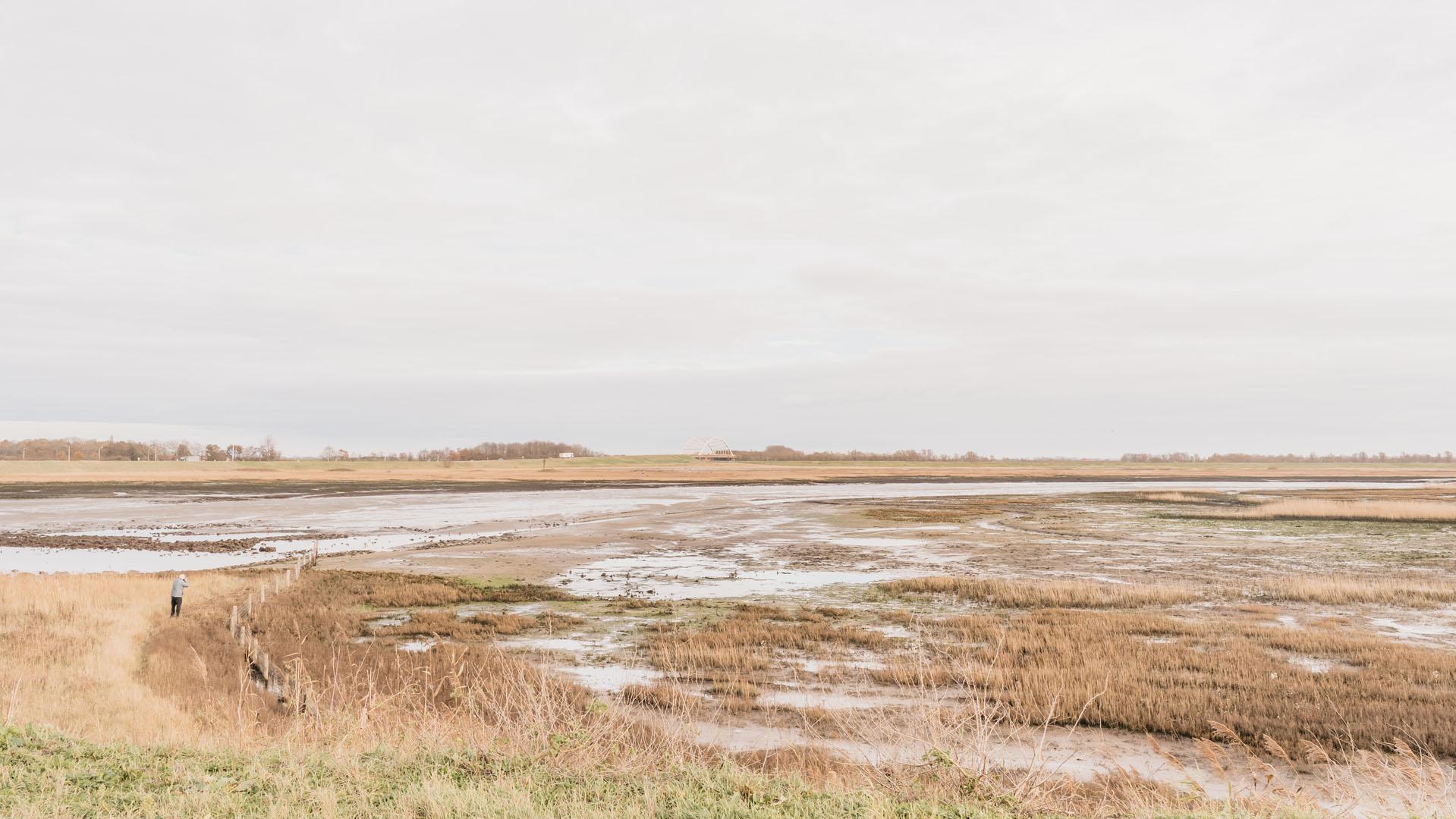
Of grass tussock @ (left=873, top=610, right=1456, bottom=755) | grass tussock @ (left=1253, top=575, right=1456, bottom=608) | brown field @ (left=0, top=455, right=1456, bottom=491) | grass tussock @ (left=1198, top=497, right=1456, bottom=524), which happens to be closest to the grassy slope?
grass tussock @ (left=873, top=610, right=1456, bottom=755)

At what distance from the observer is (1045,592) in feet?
88.9

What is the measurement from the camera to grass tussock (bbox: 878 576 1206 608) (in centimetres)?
2573

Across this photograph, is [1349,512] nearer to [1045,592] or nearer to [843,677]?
[1045,592]

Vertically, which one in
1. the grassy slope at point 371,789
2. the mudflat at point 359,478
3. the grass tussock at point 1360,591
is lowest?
the mudflat at point 359,478

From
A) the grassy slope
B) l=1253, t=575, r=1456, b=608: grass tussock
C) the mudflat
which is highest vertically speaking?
the grassy slope

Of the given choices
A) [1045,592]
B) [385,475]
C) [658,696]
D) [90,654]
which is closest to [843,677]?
[658,696]

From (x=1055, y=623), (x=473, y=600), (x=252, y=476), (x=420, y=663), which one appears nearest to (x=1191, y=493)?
(x=1055, y=623)

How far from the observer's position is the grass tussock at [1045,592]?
1013 inches

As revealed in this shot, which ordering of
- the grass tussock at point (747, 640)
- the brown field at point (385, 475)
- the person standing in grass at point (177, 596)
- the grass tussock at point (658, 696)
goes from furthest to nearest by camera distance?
the brown field at point (385, 475), the person standing in grass at point (177, 596), the grass tussock at point (747, 640), the grass tussock at point (658, 696)

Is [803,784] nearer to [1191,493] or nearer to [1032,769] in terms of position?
[1032,769]

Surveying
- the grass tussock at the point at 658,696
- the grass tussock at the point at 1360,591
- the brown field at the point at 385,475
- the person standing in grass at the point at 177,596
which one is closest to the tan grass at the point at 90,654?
the person standing in grass at the point at 177,596

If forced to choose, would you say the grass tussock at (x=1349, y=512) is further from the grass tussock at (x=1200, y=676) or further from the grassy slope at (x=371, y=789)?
the grassy slope at (x=371, y=789)

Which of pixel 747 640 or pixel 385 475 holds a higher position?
pixel 747 640

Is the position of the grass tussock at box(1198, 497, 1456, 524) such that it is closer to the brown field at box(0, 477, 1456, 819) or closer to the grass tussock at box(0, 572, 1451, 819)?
the brown field at box(0, 477, 1456, 819)
